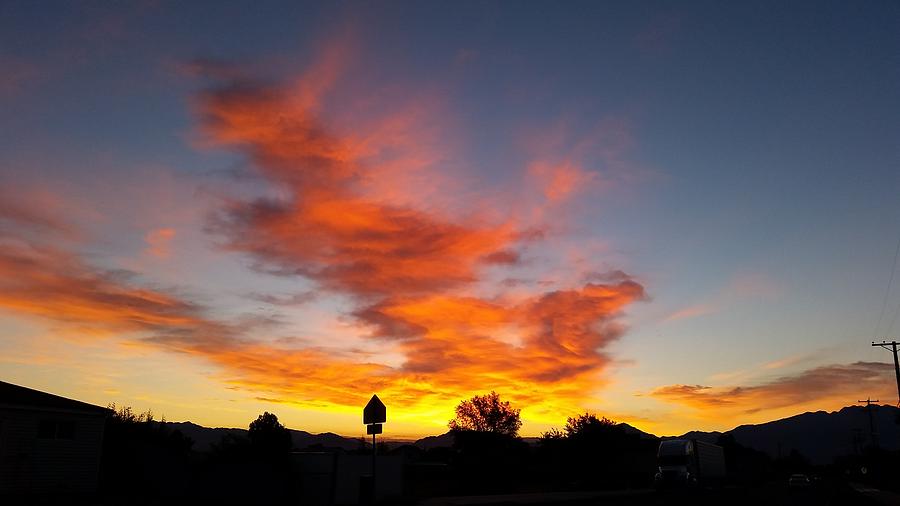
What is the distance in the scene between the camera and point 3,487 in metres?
26.8

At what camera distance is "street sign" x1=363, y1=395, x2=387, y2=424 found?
23.0m

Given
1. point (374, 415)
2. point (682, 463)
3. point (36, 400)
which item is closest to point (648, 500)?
point (682, 463)

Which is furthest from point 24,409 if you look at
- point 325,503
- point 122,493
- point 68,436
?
point 325,503

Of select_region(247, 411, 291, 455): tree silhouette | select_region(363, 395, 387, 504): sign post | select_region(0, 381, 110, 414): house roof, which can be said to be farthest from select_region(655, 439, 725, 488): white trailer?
select_region(247, 411, 291, 455): tree silhouette

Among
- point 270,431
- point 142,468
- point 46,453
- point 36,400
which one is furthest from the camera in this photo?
point 270,431

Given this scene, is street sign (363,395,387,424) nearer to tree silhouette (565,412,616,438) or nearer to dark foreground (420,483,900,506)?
→ dark foreground (420,483,900,506)

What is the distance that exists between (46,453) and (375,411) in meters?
16.1

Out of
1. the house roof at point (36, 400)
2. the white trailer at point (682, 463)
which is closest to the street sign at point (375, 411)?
the house roof at point (36, 400)

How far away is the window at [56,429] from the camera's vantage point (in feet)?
94.0

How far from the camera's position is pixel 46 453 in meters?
28.6

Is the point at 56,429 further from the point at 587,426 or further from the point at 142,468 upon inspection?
the point at 587,426

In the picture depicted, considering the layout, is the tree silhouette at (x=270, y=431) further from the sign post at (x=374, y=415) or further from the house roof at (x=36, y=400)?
the sign post at (x=374, y=415)

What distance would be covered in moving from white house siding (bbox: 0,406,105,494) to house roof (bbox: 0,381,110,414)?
0.67 ft

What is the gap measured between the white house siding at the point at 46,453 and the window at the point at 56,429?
0.11 meters
